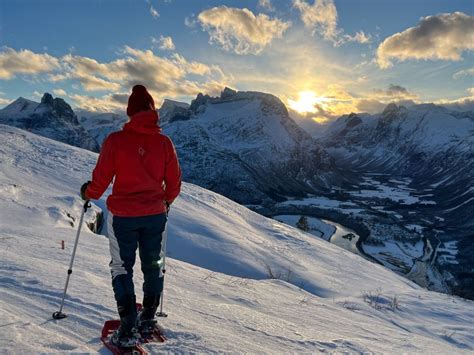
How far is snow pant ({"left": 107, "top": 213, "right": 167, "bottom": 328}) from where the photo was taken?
16.0 feet

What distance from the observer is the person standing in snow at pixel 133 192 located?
4.89 meters

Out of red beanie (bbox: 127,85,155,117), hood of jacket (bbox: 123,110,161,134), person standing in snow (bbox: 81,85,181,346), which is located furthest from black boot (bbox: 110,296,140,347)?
red beanie (bbox: 127,85,155,117)

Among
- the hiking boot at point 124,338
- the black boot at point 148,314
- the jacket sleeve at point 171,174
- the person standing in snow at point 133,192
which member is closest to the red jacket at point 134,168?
the person standing in snow at point 133,192

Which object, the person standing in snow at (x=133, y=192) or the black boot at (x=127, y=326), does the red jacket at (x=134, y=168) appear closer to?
the person standing in snow at (x=133, y=192)

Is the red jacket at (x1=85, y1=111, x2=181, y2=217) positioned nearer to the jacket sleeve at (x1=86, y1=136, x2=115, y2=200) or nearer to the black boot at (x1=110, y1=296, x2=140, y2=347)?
the jacket sleeve at (x1=86, y1=136, x2=115, y2=200)

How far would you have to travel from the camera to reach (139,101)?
16.8 feet

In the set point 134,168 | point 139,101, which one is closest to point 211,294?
point 134,168

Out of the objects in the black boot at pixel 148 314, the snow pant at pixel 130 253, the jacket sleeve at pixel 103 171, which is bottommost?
the black boot at pixel 148 314

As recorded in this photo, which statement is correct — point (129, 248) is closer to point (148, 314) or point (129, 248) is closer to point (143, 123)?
point (148, 314)

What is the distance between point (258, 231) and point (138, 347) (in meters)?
17.4

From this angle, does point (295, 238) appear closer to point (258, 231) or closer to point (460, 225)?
point (258, 231)

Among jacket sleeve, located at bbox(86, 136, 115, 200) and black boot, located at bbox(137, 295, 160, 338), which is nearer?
jacket sleeve, located at bbox(86, 136, 115, 200)

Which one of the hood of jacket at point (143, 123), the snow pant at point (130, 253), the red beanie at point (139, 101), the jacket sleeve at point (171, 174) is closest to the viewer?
the snow pant at point (130, 253)

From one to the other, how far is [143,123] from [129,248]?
1564 mm
